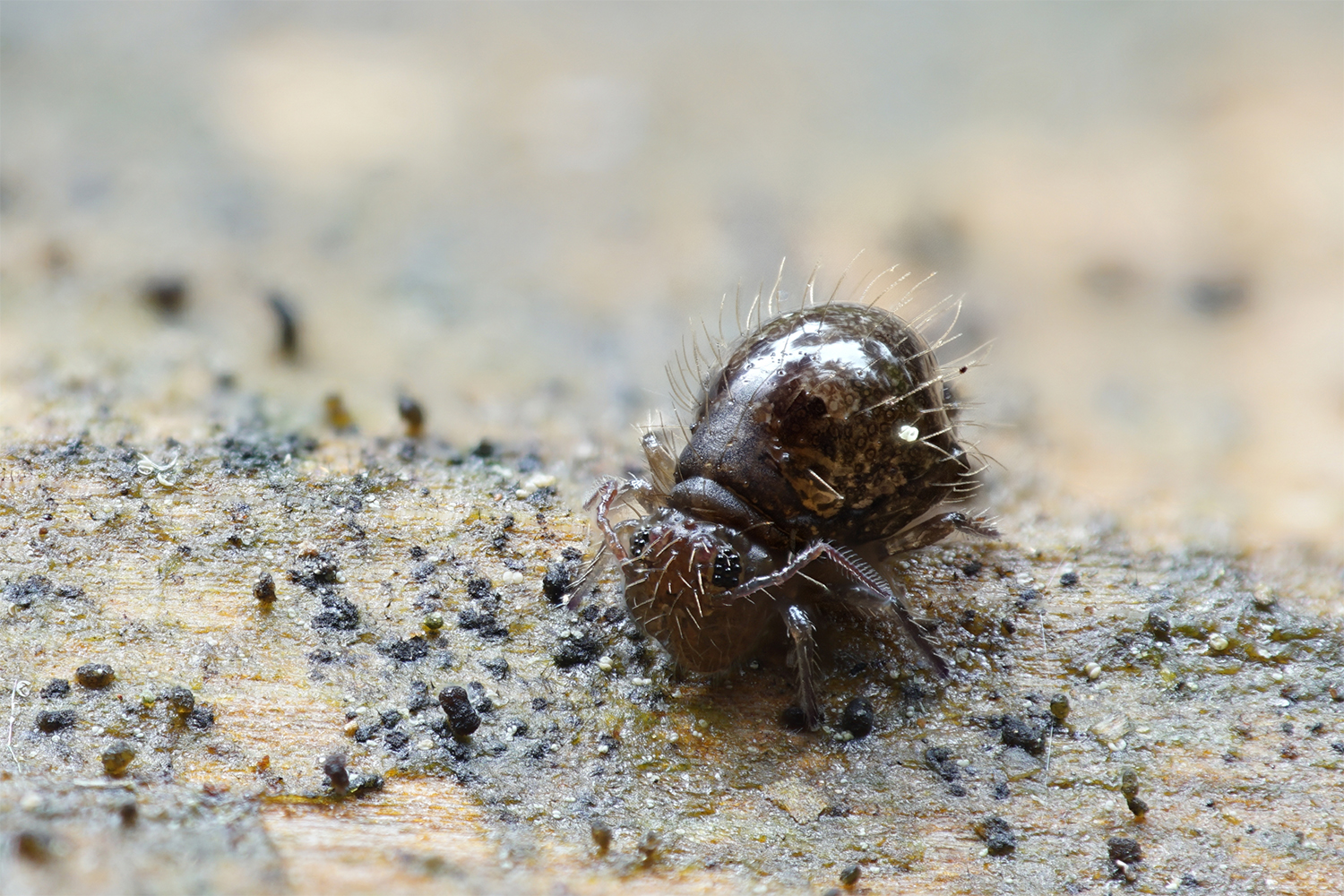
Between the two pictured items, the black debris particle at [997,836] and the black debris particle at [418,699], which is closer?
the black debris particle at [997,836]

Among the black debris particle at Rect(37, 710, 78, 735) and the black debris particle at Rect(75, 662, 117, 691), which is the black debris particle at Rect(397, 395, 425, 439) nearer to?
the black debris particle at Rect(75, 662, 117, 691)

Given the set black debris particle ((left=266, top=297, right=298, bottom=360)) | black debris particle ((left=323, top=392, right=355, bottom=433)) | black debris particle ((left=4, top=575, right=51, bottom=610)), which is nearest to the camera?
black debris particle ((left=4, top=575, right=51, bottom=610))

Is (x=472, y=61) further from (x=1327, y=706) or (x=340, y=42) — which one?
(x=1327, y=706)

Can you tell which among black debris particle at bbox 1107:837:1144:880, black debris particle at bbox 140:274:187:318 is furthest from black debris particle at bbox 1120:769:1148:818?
black debris particle at bbox 140:274:187:318

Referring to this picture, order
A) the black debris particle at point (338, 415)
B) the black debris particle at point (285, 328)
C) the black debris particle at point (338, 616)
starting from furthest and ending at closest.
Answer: the black debris particle at point (285, 328), the black debris particle at point (338, 415), the black debris particle at point (338, 616)

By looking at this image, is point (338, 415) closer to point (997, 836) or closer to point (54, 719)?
point (54, 719)

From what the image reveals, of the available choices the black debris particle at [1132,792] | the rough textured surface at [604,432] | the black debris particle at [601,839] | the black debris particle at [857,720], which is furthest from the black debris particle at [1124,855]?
the black debris particle at [601,839]

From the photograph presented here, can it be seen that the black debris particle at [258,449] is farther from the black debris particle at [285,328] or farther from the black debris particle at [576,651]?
the black debris particle at [576,651]
